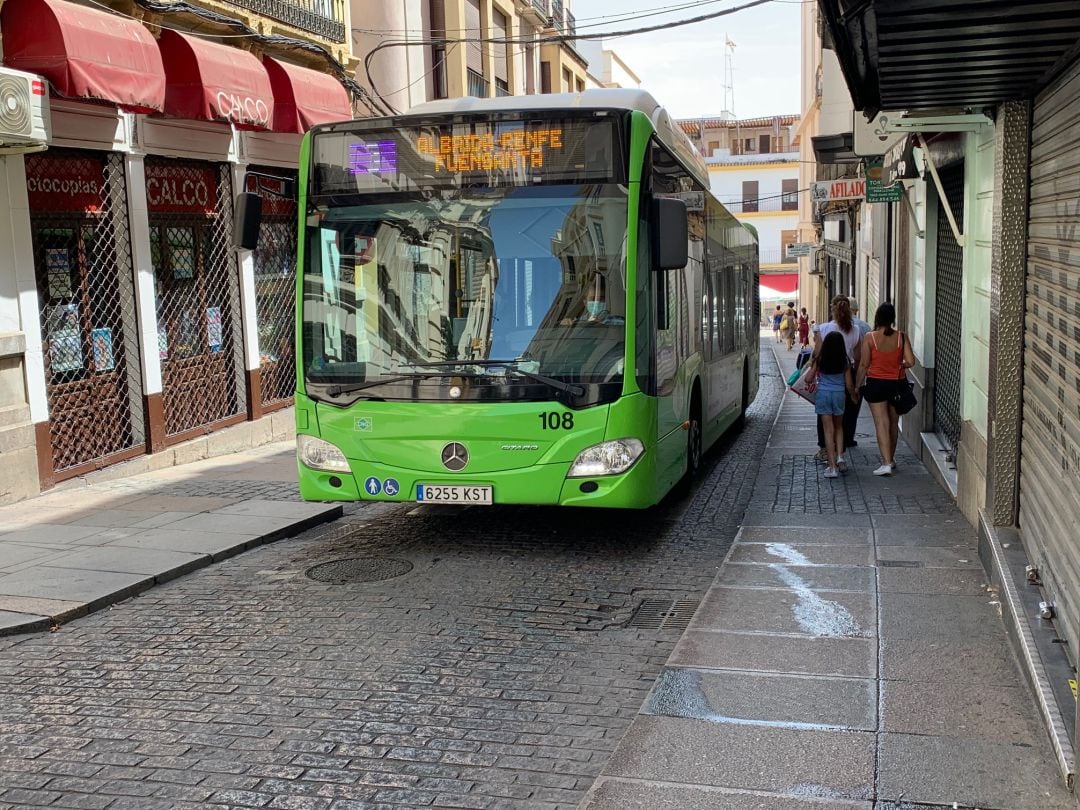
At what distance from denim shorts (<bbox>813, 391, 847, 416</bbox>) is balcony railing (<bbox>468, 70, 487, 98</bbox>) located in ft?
54.5

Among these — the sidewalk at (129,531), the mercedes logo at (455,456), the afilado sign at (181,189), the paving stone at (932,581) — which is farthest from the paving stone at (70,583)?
the afilado sign at (181,189)

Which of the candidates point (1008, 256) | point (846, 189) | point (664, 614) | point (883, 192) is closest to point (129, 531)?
point (664, 614)

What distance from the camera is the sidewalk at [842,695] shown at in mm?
4113

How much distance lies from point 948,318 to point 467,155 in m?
5.39

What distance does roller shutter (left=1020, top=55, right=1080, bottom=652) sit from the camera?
498 cm

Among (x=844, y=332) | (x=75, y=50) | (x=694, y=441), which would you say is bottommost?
(x=694, y=441)

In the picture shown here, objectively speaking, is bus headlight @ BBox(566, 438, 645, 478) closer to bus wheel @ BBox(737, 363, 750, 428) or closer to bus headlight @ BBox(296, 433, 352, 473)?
bus headlight @ BBox(296, 433, 352, 473)

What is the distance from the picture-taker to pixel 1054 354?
5656 mm

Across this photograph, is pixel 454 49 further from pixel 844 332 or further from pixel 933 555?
pixel 933 555

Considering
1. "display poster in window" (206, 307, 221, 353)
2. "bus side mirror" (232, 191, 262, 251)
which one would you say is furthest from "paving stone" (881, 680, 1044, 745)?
"display poster in window" (206, 307, 221, 353)

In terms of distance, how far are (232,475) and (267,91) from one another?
4.78 m

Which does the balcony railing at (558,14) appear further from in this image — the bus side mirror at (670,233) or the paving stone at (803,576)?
the paving stone at (803,576)

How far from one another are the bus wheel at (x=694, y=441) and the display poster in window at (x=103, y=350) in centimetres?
629

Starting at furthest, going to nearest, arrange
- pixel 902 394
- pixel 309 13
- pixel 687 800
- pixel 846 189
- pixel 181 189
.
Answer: pixel 846 189 < pixel 309 13 < pixel 181 189 < pixel 902 394 < pixel 687 800
